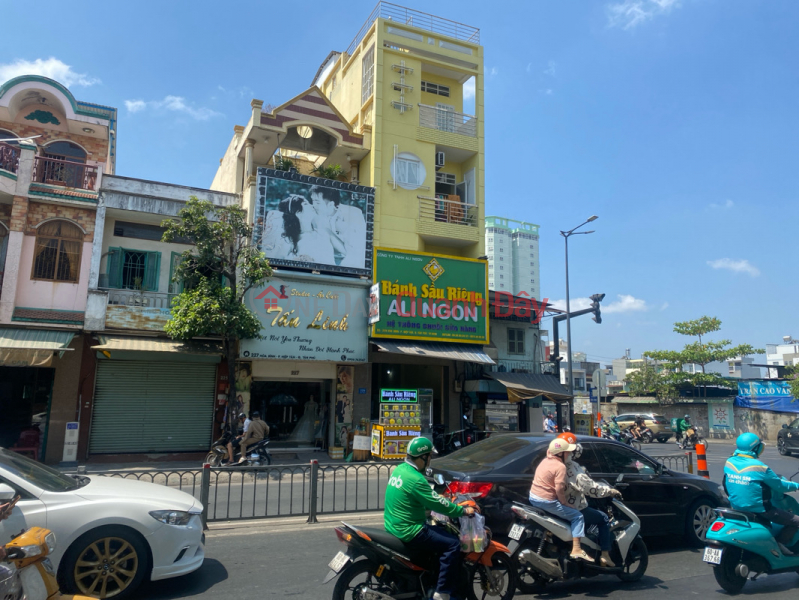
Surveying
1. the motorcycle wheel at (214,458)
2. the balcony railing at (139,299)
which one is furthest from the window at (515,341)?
the balcony railing at (139,299)

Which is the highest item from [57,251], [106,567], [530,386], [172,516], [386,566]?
[57,251]

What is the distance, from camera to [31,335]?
49.8 feet

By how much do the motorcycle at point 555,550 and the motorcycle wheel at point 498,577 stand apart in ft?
0.89

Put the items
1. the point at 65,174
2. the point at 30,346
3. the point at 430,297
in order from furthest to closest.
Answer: the point at 430,297
the point at 65,174
the point at 30,346

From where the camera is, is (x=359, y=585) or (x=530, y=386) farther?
(x=530, y=386)

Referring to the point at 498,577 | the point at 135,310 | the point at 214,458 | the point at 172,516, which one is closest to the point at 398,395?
the point at 214,458

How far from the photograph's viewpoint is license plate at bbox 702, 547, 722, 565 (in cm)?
555

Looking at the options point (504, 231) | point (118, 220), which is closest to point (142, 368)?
point (118, 220)

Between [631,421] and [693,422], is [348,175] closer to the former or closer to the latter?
[631,421]

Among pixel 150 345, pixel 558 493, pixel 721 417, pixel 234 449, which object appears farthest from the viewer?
pixel 721 417

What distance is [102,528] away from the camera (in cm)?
517

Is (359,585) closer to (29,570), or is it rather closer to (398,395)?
(29,570)

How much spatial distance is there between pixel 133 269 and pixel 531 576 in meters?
15.7

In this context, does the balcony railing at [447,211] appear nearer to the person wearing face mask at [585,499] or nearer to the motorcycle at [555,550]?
Answer: the person wearing face mask at [585,499]
